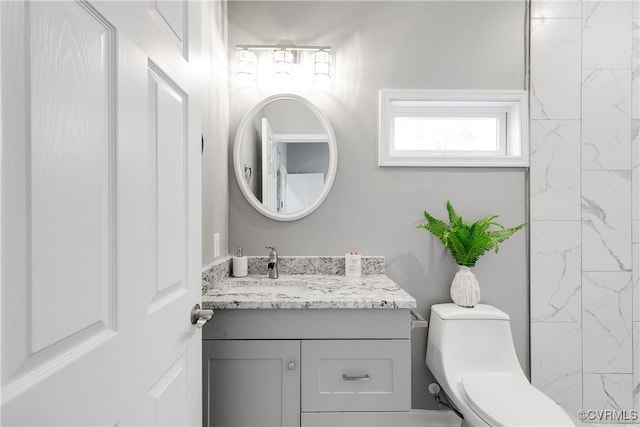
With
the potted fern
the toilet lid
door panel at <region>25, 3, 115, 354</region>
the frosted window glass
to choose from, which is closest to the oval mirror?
the frosted window glass

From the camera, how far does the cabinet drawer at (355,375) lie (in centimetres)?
130

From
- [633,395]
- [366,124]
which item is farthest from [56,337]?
[633,395]

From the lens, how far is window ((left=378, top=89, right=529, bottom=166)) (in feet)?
6.19

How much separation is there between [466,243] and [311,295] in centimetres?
88

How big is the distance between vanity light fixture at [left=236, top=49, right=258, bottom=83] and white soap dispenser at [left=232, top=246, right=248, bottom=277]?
0.93 m

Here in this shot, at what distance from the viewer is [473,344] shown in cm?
168

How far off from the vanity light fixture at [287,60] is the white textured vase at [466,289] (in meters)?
1.26

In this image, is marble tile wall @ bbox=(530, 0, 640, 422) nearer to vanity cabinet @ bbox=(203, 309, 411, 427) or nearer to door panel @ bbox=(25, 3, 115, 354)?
vanity cabinet @ bbox=(203, 309, 411, 427)

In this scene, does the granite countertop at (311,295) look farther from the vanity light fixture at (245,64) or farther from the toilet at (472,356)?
the vanity light fixture at (245,64)

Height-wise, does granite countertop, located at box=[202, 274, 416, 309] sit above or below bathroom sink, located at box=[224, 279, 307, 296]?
above

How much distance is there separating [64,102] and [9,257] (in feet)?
0.70

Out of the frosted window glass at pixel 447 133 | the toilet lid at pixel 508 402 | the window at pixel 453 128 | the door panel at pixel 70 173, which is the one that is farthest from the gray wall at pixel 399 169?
the door panel at pixel 70 173

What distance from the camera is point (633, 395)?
1873 mm

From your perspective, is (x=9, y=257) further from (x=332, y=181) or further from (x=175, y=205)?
(x=332, y=181)
